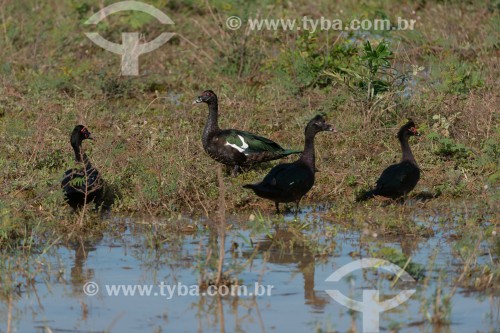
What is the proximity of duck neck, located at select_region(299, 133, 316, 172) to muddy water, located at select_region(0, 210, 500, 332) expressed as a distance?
1140 millimetres

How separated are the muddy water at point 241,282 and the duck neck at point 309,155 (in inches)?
44.9

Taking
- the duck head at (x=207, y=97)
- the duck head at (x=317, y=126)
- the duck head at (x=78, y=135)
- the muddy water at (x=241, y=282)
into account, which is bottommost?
the muddy water at (x=241, y=282)

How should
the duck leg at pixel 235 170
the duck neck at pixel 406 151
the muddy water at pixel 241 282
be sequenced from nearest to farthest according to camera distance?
the muddy water at pixel 241 282 < the duck neck at pixel 406 151 < the duck leg at pixel 235 170

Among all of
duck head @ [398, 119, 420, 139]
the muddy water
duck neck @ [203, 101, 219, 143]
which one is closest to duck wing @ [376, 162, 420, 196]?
duck head @ [398, 119, 420, 139]

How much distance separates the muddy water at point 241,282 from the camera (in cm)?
742

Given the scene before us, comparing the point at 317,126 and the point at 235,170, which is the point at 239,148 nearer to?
the point at 235,170

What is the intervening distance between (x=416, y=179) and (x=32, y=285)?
439 cm

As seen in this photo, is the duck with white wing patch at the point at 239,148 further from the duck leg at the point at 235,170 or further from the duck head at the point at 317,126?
→ the duck head at the point at 317,126

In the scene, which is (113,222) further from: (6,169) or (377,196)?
(377,196)

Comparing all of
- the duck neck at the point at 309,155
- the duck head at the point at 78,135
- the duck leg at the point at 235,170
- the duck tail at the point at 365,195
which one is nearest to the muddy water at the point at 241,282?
the duck tail at the point at 365,195

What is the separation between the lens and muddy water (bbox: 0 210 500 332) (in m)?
7.42

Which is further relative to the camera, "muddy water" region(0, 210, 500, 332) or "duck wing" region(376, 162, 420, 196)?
"duck wing" region(376, 162, 420, 196)

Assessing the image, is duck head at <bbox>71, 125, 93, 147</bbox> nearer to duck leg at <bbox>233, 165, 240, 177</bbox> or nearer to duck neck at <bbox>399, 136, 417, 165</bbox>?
duck leg at <bbox>233, 165, 240, 177</bbox>

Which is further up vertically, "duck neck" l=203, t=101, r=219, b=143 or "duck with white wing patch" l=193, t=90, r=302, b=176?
"duck neck" l=203, t=101, r=219, b=143
